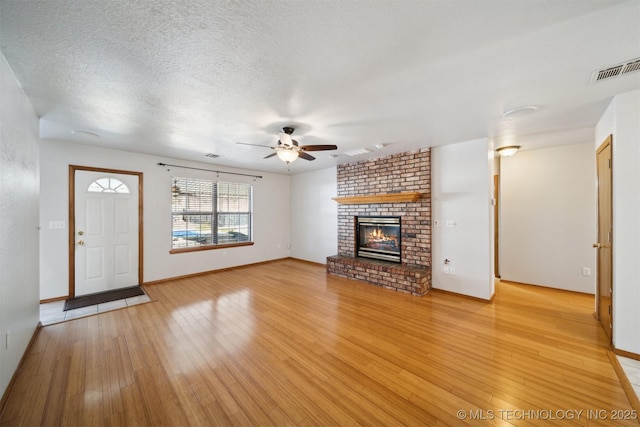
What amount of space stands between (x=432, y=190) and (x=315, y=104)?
9.45 feet

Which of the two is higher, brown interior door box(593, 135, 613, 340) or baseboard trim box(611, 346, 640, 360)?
brown interior door box(593, 135, 613, 340)

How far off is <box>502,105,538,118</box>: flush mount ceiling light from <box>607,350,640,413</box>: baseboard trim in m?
2.60

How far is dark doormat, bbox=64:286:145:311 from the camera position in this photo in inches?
141

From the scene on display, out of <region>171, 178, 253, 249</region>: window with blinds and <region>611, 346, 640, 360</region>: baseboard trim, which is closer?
<region>611, 346, 640, 360</region>: baseboard trim

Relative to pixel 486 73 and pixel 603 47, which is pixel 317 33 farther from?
Result: pixel 603 47

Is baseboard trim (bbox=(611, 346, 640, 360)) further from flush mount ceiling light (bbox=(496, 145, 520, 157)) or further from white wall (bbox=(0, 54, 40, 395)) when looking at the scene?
white wall (bbox=(0, 54, 40, 395))

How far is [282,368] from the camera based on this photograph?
2131 mm

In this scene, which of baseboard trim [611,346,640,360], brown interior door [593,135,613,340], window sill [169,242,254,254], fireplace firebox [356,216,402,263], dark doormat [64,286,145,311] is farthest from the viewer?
window sill [169,242,254,254]

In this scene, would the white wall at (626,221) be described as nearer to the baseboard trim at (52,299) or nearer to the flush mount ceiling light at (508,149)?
the flush mount ceiling light at (508,149)

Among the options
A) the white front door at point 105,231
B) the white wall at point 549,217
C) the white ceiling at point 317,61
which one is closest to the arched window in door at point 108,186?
the white front door at point 105,231

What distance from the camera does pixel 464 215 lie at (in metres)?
3.90

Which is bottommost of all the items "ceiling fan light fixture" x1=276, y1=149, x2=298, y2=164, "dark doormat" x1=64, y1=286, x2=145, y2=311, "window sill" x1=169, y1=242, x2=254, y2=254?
"dark doormat" x1=64, y1=286, x2=145, y2=311

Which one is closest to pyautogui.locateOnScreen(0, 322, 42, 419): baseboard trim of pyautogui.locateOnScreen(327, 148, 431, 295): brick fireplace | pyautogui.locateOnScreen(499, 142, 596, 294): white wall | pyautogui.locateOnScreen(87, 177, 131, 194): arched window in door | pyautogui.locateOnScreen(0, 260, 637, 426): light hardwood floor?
pyautogui.locateOnScreen(0, 260, 637, 426): light hardwood floor

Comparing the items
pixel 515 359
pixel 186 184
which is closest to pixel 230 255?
pixel 186 184
